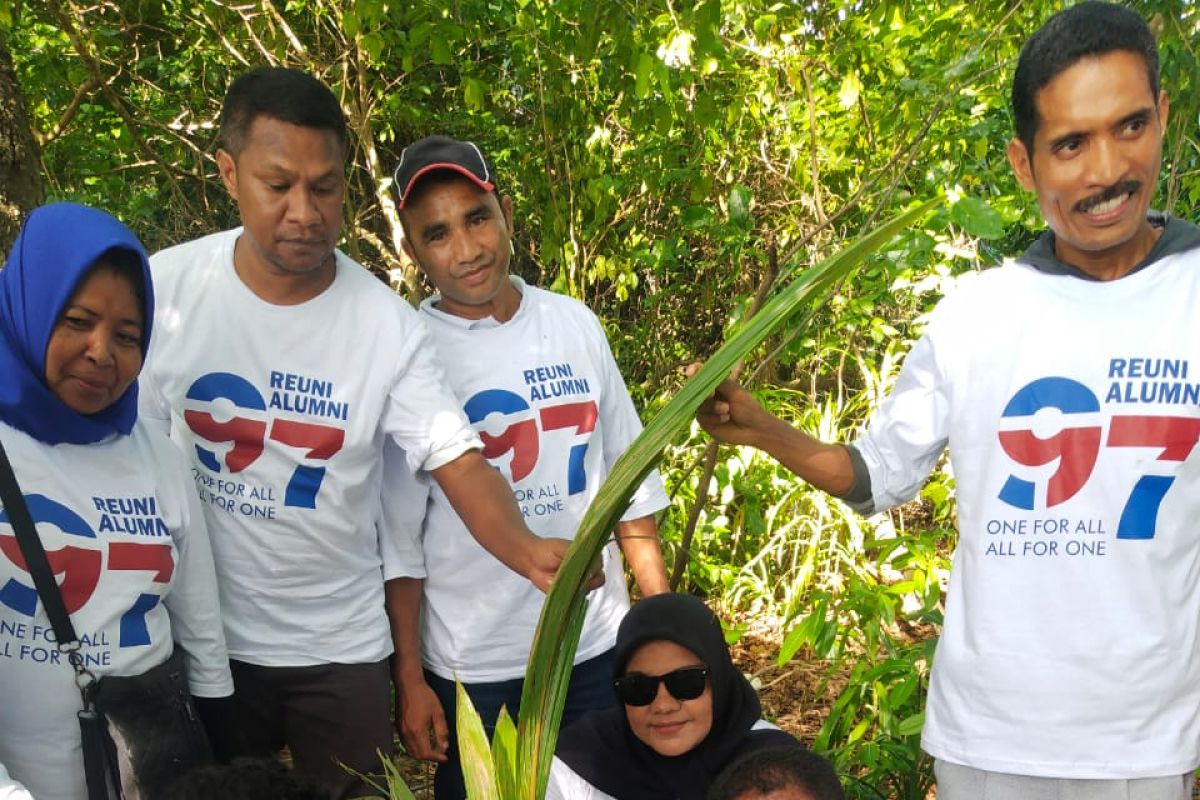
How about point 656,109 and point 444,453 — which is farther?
point 656,109

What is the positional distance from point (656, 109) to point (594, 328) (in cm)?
164

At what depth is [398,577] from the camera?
7.74 feet

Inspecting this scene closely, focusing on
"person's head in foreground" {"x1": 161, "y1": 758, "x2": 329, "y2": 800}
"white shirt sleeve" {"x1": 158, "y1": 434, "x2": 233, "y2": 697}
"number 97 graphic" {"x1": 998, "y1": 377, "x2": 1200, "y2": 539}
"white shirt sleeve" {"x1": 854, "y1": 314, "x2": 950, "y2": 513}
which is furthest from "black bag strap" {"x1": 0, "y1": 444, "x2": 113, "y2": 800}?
Result: "number 97 graphic" {"x1": 998, "y1": 377, "x2": 1200, "y2": 539}

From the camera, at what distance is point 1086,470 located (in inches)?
66.1

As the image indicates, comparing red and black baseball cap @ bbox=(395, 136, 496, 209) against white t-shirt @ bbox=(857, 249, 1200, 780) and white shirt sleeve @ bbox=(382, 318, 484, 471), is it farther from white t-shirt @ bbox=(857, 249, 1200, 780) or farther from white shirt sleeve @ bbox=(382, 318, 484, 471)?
white t-shirt @ bbox=(857, 249, 1200, 780)

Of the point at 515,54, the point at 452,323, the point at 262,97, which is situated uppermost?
the point at 515,54

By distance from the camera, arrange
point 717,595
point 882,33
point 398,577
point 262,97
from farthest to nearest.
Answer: point 717,595
point 882,33
point 398,577
point 262,97

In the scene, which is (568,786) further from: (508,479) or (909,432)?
(909,432)

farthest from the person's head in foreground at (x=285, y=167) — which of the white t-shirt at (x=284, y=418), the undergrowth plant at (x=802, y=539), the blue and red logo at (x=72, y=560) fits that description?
the undergrowth plant at (x=802, y=539)

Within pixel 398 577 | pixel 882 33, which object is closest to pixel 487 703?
pixel 398 577

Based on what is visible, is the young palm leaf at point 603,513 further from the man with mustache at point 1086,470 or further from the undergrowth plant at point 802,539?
the undergrowth plant at point 802,539

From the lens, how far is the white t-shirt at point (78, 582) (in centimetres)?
171

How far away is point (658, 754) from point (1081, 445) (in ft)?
3.33

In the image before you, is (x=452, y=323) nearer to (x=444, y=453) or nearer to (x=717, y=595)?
(x=444, y=453)
